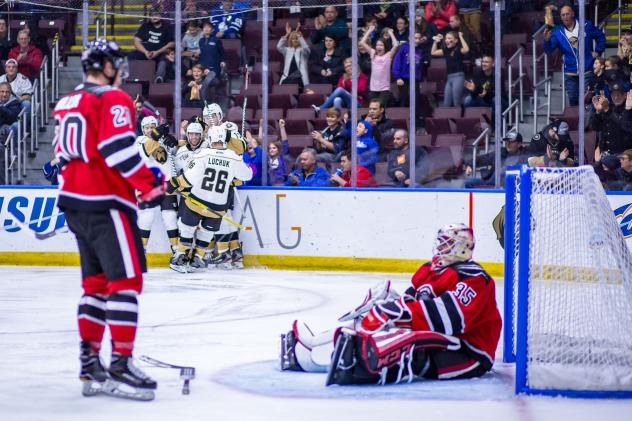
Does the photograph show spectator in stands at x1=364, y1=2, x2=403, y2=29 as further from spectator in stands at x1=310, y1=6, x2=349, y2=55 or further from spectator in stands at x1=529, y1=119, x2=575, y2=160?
spectator in stands at x1=529, y1=119, x2=575, y2=160

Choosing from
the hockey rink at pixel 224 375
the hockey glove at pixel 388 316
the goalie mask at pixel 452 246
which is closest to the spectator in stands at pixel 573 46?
the hockey rink at pixel 224 375

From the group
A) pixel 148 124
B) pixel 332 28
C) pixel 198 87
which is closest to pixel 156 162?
pixel 148 124

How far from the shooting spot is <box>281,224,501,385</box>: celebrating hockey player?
5.06 m

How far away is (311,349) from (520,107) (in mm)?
5152

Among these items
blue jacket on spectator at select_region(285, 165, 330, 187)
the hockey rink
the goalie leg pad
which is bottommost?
the hockey rink

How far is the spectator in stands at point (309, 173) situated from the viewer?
10.5 metres

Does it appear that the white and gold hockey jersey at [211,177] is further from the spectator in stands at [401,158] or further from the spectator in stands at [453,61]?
the spectator in stands at [453,61]

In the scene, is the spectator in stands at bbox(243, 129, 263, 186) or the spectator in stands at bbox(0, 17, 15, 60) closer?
the spectator in stands at bbox(243, 129, 263, 186)

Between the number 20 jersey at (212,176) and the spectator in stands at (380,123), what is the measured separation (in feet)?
3.95

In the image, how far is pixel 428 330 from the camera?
5164 mm

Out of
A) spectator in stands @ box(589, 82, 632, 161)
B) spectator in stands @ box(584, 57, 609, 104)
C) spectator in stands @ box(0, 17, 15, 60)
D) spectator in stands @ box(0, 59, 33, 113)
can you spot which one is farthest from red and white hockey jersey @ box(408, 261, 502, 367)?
spectator in stands @ box(0, 17, 15, 60)

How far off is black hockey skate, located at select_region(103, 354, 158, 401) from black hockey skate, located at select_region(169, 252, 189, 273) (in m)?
5.28

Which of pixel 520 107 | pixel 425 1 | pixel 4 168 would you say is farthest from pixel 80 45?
pixel 520 107

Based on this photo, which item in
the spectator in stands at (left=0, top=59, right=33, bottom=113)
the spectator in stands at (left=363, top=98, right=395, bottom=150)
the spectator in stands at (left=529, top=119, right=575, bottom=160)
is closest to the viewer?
the spectator in stands at (left=529, top=119, right=575, bottom=160)
